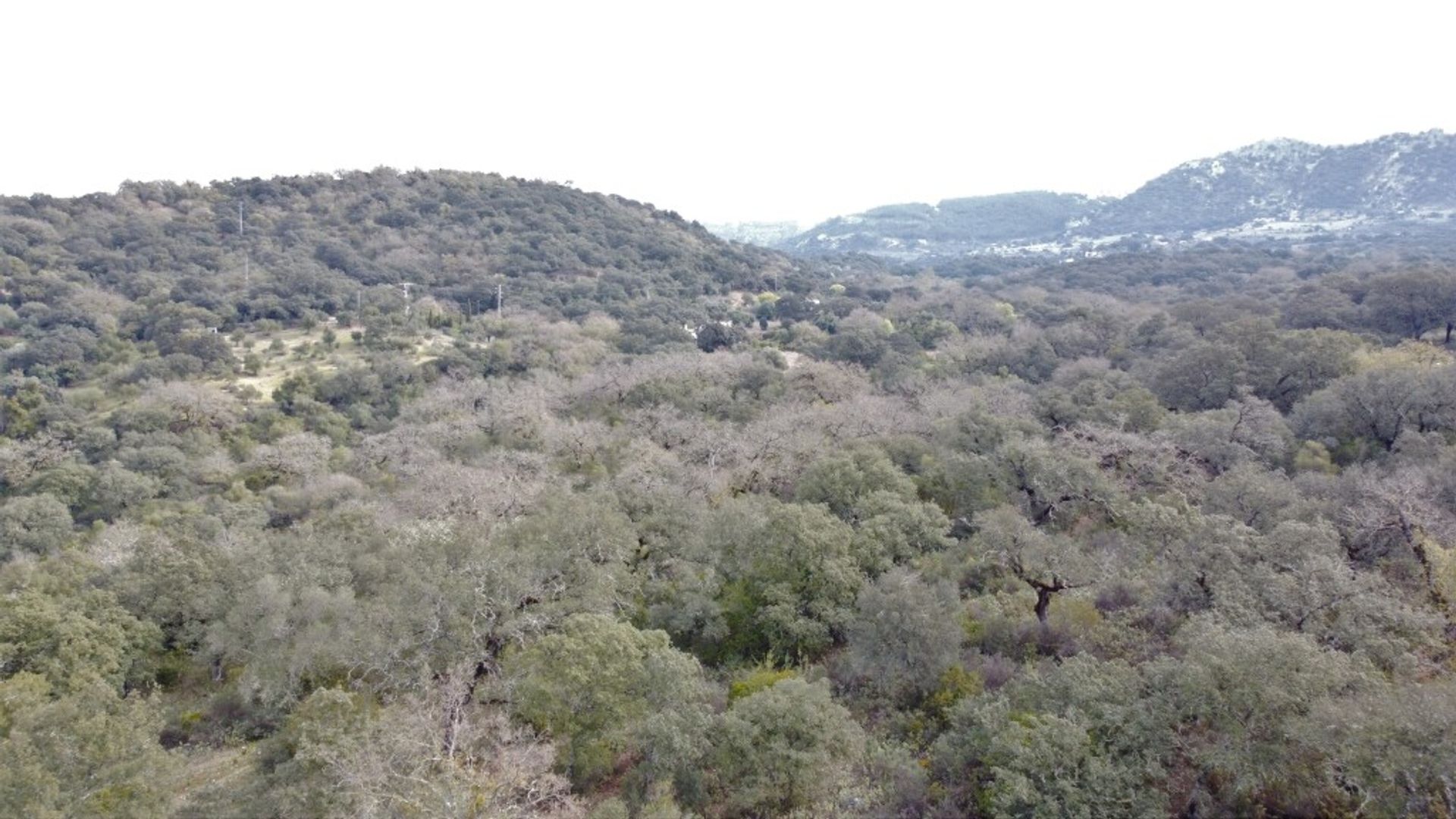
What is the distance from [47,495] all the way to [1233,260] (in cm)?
10237

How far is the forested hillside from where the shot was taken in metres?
11.3

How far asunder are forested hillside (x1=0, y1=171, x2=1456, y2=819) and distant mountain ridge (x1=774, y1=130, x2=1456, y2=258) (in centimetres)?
10547

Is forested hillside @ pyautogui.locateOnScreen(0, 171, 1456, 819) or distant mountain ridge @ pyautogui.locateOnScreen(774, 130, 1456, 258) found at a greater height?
distant mountain ridge @ pyautogui.locateOnScreen(774, 130, 1456, 258)

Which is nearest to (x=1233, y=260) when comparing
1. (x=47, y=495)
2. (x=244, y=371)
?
(x=244, y=371)

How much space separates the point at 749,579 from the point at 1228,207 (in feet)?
534

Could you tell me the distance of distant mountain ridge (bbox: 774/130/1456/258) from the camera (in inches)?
4875

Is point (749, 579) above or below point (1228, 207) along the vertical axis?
below

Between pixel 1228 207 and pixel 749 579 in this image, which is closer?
pixel 749 579

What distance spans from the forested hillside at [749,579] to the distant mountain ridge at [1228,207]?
105466 millimetres

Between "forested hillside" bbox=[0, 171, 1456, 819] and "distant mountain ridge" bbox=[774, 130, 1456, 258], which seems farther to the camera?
"distant mountain ridge" bbox=[774, 130, 1456, 258]

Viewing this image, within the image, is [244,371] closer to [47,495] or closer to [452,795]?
[47,495]

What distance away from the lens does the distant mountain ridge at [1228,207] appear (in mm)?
123812

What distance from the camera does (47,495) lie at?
29.7m

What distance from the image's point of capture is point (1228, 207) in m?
144
